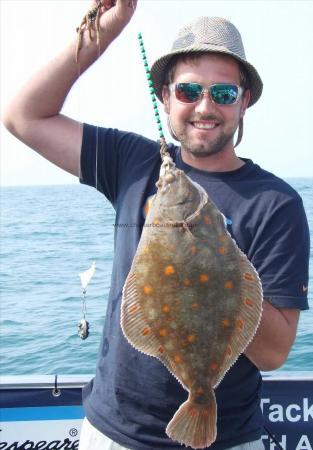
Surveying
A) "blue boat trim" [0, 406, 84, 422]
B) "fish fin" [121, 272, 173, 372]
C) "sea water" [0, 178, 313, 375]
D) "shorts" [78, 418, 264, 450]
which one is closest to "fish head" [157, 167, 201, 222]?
"fish fin" [121, 272, 173, 372]

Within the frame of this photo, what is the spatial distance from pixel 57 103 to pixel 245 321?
1.53 m

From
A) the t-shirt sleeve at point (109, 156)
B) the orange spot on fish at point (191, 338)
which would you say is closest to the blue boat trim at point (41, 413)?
the t-shirt sleeve at point (109, 156)

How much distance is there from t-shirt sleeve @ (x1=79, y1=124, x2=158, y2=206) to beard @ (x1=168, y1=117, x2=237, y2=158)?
258 mm

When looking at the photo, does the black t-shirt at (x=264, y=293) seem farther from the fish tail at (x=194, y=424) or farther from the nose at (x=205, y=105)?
the nose at (x=205, y=105)

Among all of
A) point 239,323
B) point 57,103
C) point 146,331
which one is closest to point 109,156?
point 57,103

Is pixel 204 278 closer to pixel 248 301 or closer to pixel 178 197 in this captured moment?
pixel 248 301

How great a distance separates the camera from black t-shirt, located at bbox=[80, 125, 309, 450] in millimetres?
2521

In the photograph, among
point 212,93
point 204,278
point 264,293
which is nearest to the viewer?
point 204,278

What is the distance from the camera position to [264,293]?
2.49 m

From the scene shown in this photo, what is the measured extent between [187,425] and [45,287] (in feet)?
34.2

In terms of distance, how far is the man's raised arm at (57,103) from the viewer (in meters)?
2.82

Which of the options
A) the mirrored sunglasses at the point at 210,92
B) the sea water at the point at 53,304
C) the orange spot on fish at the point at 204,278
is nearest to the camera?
the orange spot on fish at the point at 204,278

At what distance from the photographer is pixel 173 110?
106 inches

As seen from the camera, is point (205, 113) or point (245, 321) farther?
point (205, 113)
